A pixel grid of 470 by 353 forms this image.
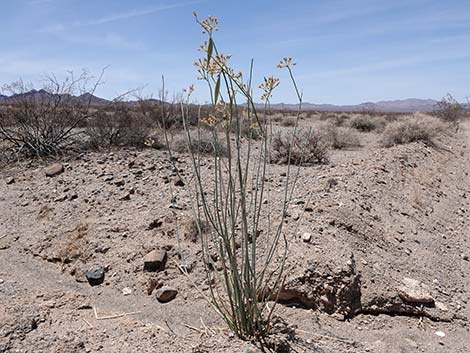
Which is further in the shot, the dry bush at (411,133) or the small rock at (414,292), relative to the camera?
the dry bush at (411,133)

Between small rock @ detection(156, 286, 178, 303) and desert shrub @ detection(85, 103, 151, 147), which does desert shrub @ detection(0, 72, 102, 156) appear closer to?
desert shrub @ detection(85, 103, 151, 147)

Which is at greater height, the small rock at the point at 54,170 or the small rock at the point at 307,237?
the small rock at the point at 54,170

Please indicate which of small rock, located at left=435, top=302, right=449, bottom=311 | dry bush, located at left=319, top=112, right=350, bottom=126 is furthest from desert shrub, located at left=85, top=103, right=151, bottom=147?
dry bush, located at left=319, top=112, right=350, bottom=126

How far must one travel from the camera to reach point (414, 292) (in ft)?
11.3

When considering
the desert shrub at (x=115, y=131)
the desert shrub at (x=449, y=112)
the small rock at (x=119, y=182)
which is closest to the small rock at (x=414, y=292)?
the small rock at (x=119, y=182)

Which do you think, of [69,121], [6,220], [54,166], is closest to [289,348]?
[6,220]

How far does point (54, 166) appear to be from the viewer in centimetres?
682

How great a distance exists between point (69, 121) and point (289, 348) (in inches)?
297

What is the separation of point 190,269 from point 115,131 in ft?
19.9

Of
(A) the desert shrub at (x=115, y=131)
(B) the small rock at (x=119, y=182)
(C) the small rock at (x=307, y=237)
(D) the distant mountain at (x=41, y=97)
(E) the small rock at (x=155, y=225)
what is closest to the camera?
(C) the small rock at (x=307, y=237)

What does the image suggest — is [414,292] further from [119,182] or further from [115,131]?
[115,131]

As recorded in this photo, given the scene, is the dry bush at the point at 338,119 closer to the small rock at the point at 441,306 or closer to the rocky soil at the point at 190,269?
the rocky soil at the point at 190,269

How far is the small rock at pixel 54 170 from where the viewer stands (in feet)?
21.7

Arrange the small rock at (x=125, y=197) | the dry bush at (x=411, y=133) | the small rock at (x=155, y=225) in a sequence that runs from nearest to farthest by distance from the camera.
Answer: the small rock at (x=155, y=225), the small rock at (x=125, y=197), the dry bush at (x=411, y=133)
